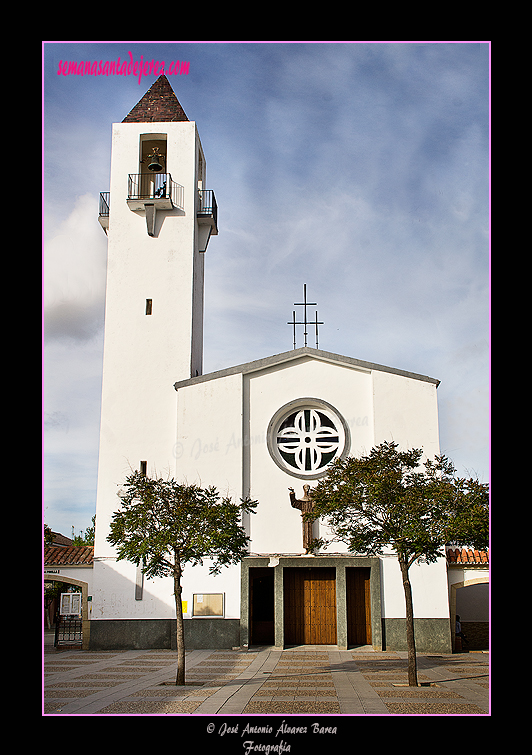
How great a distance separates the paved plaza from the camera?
11.1 meters

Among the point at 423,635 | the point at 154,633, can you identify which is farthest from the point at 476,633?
the point at 154,633

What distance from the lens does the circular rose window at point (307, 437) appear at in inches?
950

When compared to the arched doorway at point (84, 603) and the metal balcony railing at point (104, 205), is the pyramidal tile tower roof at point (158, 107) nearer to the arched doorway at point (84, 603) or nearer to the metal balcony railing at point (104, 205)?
the metal balcony railing at point (104, 205)

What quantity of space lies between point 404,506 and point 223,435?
36.9 ft

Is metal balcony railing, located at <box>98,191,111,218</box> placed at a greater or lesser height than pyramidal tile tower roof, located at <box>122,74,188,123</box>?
lesser

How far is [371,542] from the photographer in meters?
14.8

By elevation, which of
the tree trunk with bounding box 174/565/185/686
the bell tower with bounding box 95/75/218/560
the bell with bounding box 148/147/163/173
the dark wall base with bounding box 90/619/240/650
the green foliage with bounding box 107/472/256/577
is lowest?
the dark wall base with bounding box 90/619/240/650

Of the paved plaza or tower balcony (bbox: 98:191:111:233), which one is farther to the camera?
tower balcony (bbox: 98:191:111:233)

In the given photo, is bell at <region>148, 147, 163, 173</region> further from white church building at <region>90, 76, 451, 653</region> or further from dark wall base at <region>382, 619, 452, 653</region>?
dark wall base at <region>382, 619, 452, 653</region>

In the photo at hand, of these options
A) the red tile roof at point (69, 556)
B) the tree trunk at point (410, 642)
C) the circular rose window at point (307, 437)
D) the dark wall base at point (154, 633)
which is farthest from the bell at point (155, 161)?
the tree trunk at point (410, 642)

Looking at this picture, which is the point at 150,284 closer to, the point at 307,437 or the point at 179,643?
the point at 307,437
